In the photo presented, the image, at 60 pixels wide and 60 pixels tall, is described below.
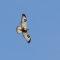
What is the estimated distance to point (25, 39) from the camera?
111500 millimetres

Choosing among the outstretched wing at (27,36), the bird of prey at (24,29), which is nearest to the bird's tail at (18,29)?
the bird of prey at (24,29)

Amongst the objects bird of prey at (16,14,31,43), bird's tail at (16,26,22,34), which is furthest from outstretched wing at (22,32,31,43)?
bird's tail at (16,26,22,34)

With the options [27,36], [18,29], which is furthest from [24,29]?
[18,29]

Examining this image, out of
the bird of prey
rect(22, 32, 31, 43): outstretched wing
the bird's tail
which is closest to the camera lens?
the bird's tail

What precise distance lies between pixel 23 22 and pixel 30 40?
3171 millimetres

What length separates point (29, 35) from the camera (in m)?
112

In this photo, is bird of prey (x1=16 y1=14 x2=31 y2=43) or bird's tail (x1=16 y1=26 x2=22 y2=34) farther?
bird of prey (x1=16 y1=14 x2=31 y2=43)

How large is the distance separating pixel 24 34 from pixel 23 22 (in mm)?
2211

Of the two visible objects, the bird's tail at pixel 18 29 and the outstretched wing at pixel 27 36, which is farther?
the outstretched wing at pixel 27 36

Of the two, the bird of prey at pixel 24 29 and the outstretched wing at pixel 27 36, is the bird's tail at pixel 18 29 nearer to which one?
the bird of prey at pixel 24 29

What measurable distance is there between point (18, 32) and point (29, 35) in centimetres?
335

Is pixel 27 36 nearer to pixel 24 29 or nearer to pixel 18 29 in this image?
pixel 24 29

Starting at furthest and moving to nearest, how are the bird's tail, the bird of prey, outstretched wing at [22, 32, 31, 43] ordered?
outstretched wing at [22, 32, 31, 43], the bird of prey, the bird's tail

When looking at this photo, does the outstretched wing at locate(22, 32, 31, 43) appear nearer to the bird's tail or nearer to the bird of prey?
the bird of prey
